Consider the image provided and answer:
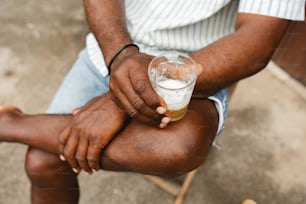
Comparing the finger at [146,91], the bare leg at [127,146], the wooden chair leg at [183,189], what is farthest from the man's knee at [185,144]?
the wooden chair leg at [183,189]

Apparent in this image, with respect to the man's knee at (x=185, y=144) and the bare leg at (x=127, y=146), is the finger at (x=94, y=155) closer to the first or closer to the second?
the bare leg at (x=127, y=146)

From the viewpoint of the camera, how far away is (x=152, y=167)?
53.1 inches

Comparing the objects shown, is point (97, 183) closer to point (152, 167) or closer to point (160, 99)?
point (152, 167)

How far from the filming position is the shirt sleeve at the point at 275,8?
1.38 m

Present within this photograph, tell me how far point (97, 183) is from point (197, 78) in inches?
36.9

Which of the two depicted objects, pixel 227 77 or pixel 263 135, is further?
pixel 263 135

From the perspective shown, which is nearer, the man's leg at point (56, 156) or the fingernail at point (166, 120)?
the fingernail at point (166, 120)

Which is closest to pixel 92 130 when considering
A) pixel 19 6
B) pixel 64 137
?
pixel 64 137

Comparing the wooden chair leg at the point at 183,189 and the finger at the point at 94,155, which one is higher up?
the finger at the point at 94,155

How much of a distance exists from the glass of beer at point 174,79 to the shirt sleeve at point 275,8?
0.27 meters

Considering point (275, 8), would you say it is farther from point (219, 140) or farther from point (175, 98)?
point (219, 140)

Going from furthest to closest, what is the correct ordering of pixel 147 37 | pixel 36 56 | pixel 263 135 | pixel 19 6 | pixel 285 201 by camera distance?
pixel 19 6
pixel 36 56
pixel 263 135
pixel 285 201
pixel 147 37

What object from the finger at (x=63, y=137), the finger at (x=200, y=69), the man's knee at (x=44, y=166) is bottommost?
the man's knee at (x=44, y=166)

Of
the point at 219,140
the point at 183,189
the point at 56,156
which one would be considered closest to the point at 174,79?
the point at 56,156
